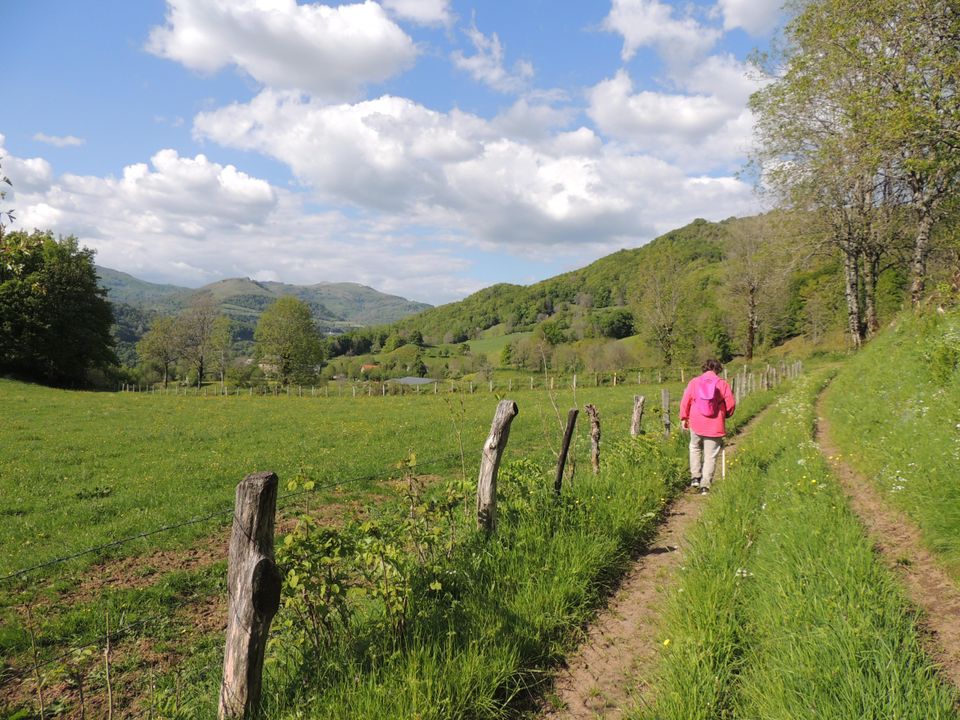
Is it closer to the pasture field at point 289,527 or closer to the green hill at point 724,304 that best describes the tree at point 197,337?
the green hill at point 724,304

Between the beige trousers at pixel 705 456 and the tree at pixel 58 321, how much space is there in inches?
2201

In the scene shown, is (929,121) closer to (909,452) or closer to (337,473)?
(909,452)

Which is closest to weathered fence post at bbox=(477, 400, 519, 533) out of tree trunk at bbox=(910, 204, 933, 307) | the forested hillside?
the forested hillside

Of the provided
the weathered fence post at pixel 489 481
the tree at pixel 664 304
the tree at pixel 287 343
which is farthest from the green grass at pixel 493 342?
the weathered fence post at pixel 489 481

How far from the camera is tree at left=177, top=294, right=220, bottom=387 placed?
8162 centimetres

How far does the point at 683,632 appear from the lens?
4.31m

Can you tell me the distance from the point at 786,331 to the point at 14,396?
3780 inches

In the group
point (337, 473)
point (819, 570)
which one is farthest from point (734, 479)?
point (337, 473)

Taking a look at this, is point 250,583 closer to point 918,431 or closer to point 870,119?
point 918,431

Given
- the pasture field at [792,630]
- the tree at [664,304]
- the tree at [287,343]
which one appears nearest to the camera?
the pasture field at [792,630]

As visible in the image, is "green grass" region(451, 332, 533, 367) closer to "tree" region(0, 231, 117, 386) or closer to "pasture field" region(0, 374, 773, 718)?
"tree" region(0, 231, 117, 386)

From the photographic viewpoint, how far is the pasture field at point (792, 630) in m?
3.12

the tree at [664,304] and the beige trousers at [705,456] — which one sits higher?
the tree at [664,304]

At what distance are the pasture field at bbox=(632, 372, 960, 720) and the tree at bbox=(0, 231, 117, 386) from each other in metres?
57.7
